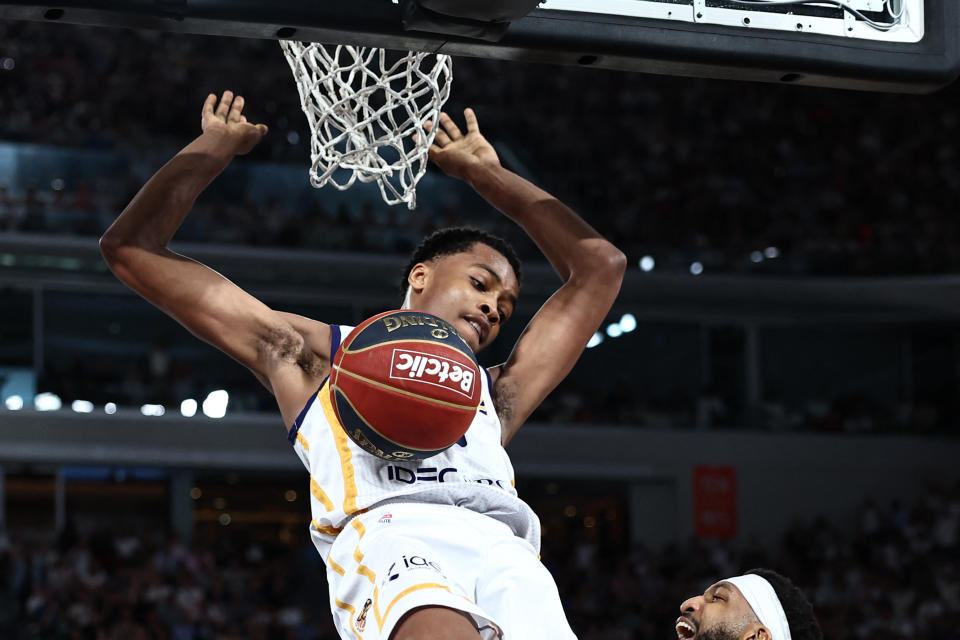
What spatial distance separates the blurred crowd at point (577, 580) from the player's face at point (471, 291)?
689 centimetres

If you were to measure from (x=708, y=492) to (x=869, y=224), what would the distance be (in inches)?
150

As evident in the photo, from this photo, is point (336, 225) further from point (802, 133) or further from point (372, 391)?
point (372, 391)

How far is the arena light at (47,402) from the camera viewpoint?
1238 cm

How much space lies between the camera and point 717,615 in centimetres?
332

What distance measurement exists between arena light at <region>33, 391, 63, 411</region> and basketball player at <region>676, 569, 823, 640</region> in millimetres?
10221

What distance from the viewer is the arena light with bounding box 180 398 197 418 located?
1288cm

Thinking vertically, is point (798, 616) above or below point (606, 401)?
above

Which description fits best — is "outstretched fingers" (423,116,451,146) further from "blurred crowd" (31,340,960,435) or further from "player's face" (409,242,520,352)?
"blurred crowd" (31,340,960,435)

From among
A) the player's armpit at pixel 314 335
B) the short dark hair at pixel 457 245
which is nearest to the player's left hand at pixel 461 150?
the short dark hair at pixel 457 245

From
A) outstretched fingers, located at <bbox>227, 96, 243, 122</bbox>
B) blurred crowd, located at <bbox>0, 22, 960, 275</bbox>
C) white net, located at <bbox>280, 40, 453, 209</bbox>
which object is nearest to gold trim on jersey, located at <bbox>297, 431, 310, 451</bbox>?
white net, located at <bbox>280, 40, 453, 209</bbox>

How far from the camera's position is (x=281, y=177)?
13.2 meters

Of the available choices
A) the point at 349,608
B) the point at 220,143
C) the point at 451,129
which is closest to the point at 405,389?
the point at 349,608

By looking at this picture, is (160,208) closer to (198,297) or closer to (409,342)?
(198,297)

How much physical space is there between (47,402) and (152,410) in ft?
3.40
